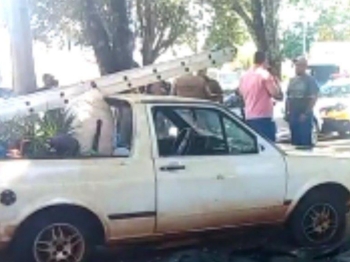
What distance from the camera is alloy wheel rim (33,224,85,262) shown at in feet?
17.3

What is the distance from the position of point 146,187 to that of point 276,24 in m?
16.5

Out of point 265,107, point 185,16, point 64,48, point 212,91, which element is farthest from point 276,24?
point 265,107

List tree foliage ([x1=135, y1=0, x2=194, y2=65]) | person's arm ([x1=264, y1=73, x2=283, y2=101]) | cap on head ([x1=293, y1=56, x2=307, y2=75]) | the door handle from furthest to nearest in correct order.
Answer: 1. tree foliage ([x1=135, y1=0, x2=194, y2=65])
2. cap on head ([x1=293, y1=56, x2=307, y2=75])
3. person's arm ([x1=264, y1=73, x2=283, y2=101])
4. the door handle

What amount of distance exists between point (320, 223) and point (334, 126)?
8992 mm

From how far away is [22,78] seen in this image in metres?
9.32

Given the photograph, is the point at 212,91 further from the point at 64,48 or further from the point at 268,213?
the point at 64,48

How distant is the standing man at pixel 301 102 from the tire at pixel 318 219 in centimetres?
313

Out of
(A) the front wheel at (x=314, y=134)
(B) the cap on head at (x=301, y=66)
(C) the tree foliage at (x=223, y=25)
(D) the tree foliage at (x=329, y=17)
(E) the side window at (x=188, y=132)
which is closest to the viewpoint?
(E) the side window at (x=188, y=132)

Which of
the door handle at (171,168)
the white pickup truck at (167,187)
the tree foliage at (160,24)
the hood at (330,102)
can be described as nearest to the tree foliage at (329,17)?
the tree foliage at (160,24)

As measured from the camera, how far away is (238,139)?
20.1 feet

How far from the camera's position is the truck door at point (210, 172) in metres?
5.71

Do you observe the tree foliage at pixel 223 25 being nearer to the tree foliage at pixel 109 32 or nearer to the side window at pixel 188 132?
the tree foliage at pixel 109 32

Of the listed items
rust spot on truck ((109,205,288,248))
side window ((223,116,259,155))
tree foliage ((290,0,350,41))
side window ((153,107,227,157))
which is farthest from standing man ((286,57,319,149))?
tree foliage ((290,0,350,41))

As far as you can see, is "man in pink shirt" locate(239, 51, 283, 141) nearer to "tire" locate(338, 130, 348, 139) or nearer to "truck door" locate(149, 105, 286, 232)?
"truck door" locate(149, 105, 286, 232)
